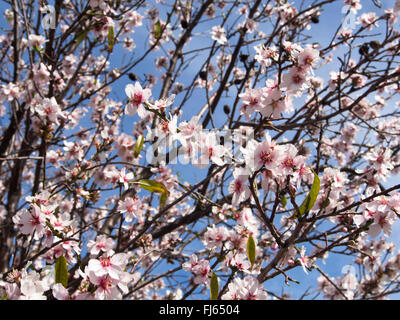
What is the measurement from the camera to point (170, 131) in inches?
54.9

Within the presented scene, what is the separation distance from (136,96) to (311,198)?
3.32 ft

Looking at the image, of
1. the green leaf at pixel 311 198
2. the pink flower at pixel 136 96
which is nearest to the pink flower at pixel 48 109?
the pink flower at pixel 136 96

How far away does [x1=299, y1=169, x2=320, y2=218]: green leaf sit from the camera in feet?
4.26

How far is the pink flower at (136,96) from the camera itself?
5.32ft

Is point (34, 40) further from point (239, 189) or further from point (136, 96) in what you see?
point (239, 189)

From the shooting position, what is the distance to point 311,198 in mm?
1315

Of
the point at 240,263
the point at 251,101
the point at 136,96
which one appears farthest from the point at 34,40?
the point at 240,263

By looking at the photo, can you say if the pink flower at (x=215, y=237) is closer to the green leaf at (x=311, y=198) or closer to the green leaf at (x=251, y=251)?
the green leaf at (x=251, y=251)

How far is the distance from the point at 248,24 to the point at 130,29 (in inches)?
63.2

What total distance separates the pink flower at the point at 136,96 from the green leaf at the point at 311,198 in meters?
0.92

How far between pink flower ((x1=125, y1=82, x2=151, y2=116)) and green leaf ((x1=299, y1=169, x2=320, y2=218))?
920mm

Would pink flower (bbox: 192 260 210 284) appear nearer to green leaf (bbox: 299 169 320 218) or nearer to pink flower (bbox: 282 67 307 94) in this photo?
green leaf (bbox: 299 169 320 218)
